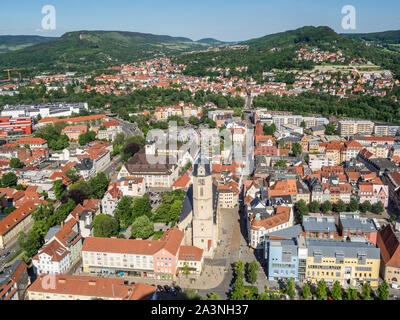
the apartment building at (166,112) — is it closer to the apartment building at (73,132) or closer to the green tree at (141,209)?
the apartment building at (73,132)

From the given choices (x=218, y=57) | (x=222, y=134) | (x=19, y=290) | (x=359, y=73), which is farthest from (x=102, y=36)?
(x=19, y=290)

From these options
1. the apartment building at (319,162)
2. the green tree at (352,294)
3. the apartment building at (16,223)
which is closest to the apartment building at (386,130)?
the apartment building at (319,162)

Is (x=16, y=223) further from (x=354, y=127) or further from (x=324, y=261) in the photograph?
(x=354, y=127)

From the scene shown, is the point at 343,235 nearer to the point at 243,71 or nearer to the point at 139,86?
the point at 139,86

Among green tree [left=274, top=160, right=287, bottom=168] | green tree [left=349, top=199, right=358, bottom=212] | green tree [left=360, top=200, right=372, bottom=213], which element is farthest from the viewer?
green tree [left=274, top=160, right=287, bottom=168]

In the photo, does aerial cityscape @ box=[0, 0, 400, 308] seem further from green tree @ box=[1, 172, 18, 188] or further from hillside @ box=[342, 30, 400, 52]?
hillside @ box=[342, 30, 400, 52]

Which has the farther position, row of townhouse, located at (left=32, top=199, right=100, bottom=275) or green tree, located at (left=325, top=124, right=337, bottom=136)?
green tree, located at (left=325, top=124, right=337, bottom=136)

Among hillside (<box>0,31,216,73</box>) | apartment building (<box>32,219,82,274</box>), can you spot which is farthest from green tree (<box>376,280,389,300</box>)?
hillside (<box>0,31,216,73</box>)
